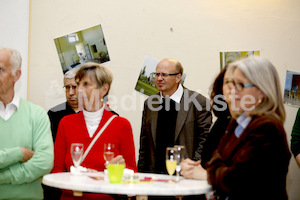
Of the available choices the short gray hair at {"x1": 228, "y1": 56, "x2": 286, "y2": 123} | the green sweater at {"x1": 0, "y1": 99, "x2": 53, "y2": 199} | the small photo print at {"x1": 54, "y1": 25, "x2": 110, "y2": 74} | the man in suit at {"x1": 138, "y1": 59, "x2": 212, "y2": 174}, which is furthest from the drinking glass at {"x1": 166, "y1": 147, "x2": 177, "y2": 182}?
the small photo print at {"x1": 54, "y1": 25, "x2": 110, "y2": 74}

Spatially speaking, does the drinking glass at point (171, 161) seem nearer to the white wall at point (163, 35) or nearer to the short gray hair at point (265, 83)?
the short gray hair at point (265, 83)

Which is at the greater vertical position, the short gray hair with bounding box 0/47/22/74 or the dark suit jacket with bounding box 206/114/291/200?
the short gray hair with bounding box 0/47/22/74

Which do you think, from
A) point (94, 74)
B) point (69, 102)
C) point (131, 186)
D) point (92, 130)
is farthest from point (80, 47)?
point (131, 186)

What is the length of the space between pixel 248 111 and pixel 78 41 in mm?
2655

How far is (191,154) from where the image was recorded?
10.9 feet

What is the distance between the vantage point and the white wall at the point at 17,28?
3.99 m

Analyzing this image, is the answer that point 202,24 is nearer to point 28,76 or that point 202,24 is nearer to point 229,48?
point 229,48

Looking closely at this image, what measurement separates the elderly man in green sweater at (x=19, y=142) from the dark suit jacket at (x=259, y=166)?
0.99 m

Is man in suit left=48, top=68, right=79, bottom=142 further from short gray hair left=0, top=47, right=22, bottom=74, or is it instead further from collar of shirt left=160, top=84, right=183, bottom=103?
short gray hair left=0, top=47, right=22, bottom=74

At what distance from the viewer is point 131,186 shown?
178 cm

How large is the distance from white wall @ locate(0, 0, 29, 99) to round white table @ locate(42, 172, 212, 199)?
231cm

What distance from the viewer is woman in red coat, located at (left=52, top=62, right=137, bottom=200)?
7.79ft

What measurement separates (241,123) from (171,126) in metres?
1.58

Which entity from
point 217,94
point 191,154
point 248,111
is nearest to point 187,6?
point 191,154
